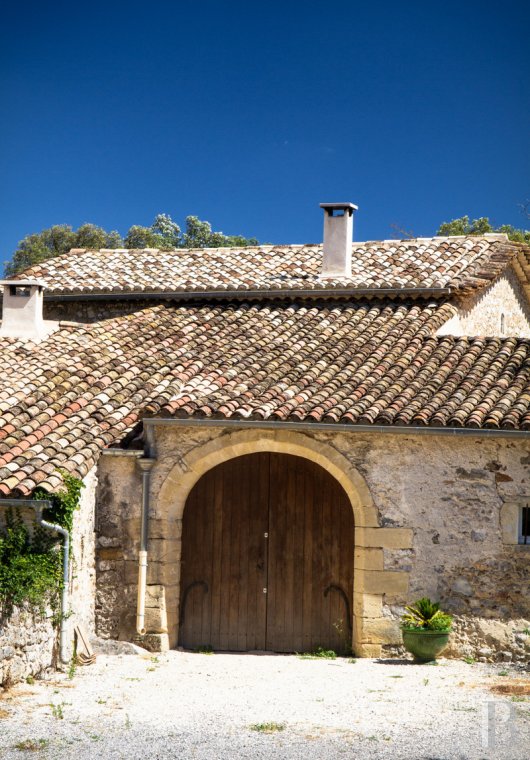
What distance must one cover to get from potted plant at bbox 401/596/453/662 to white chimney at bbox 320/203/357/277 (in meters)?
7.07

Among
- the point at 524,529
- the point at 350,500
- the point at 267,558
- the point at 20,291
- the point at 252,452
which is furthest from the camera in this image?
the point at 20,291

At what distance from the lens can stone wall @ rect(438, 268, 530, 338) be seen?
16.6 m

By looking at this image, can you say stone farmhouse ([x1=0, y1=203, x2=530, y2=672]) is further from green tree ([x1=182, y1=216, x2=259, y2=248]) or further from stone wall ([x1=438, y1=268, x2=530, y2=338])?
green tree ([x1=182, y1=216, x2=259, y2=248])

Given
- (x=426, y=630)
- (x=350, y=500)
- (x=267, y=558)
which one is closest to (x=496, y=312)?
(x=350, y=500)

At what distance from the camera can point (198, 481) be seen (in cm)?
1341

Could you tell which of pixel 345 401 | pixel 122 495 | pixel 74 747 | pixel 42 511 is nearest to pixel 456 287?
pixel 345 401

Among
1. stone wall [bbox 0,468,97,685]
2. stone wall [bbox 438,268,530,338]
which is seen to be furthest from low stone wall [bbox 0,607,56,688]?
stone wall [bbox 438,268,530,338]

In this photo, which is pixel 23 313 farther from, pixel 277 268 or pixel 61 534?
pixel 61 534

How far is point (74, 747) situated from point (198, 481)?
5.66m

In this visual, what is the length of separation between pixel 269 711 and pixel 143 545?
3798 mm

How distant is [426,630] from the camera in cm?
1168

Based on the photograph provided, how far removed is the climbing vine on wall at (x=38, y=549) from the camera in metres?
10.6

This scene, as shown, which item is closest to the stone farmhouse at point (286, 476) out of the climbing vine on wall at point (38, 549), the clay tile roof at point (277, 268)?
the climbing vine on wall at point (38, 549)

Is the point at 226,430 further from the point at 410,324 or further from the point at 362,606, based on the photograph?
the point at 410,324
